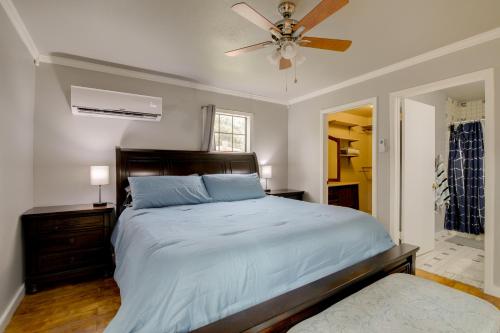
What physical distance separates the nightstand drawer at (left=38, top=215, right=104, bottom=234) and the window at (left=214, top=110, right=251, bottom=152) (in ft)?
6.68

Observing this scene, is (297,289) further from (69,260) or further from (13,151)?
(13,151)

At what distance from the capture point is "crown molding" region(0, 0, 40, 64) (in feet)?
6.30

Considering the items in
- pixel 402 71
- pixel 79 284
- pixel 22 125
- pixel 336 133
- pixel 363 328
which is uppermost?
pixel 402 71

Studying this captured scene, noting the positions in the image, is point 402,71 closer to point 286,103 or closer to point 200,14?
point 286,103

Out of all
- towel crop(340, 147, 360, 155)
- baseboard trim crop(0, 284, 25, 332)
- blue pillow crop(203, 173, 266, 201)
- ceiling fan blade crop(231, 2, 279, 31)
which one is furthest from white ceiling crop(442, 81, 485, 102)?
baseboard trim crop(0, 284, 25, 332)

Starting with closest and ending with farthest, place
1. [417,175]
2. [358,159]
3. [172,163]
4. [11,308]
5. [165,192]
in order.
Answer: [11,308] < [165,192] < [417,175] < [172,163] < [358,159]

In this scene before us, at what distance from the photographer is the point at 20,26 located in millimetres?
2195

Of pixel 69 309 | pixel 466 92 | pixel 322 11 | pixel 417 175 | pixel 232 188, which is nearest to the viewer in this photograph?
pixel 322 11

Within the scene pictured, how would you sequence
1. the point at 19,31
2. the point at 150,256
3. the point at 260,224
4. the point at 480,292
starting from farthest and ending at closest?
the point at 480,292 < the point at 19,31 < the point at 260,224 < the point at 150,256

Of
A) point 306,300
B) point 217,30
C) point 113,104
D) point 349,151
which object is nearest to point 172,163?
point 113,104

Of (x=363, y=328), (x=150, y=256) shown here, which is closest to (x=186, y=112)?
(x=150, y=256)

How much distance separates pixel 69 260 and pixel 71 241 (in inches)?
7.7

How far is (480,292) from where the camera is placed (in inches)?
93.9

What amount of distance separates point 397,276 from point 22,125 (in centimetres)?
350
